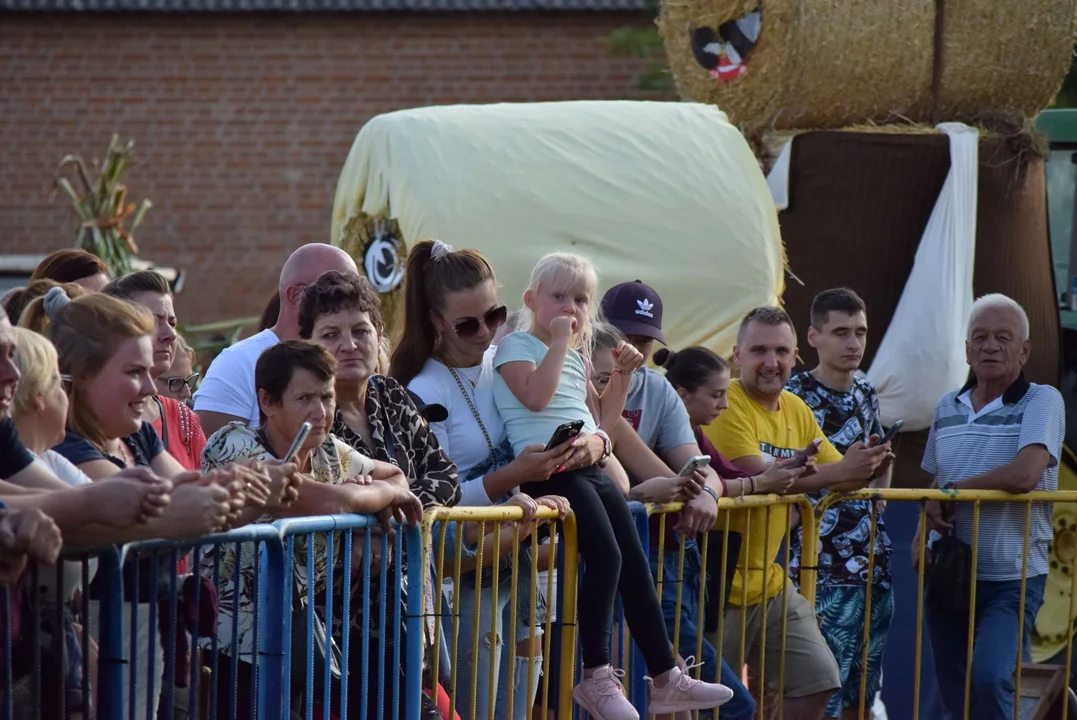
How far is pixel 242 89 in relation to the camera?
49.6 ft

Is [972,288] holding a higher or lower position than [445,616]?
higher

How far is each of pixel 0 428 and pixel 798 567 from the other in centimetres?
360

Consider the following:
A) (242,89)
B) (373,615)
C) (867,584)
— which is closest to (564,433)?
(373,615)

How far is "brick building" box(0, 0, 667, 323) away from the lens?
15109 millimetres

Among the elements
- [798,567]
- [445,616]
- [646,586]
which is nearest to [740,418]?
[798,567]

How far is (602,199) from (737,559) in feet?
7.57

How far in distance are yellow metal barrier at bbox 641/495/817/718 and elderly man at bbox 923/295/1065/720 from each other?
609 millimetres

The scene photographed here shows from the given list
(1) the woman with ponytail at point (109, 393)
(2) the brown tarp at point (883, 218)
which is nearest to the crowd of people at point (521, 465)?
(1) the woman with ponytail at point (109, 393)

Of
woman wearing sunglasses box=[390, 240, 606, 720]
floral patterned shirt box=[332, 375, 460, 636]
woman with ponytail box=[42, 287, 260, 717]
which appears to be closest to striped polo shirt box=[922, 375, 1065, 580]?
woman wearing sunglasses box=[390, 240, 606, 720]

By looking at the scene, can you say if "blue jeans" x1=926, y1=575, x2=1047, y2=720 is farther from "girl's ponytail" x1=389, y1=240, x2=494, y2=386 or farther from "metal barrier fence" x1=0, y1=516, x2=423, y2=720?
"metal barrier fence" x1=0, y1=516, x2=423, y2=720

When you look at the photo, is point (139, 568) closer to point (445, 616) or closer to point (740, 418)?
point (445, 616)

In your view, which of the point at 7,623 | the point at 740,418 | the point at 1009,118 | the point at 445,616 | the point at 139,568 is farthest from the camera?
the point at 1009,118

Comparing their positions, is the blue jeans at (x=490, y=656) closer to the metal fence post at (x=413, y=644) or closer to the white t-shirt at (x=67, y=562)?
the metal fence post at (x=413, y=644)

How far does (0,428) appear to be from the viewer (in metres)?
2.97
